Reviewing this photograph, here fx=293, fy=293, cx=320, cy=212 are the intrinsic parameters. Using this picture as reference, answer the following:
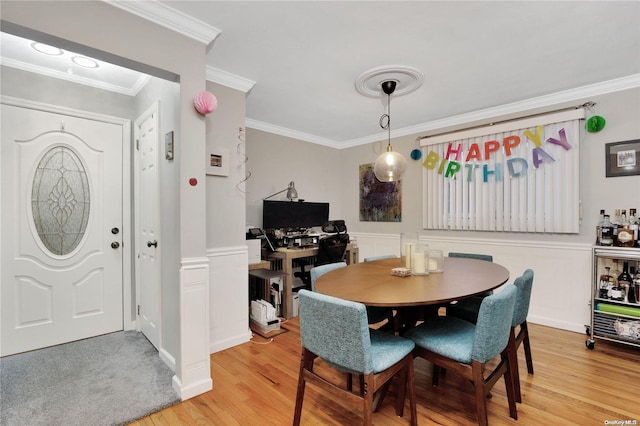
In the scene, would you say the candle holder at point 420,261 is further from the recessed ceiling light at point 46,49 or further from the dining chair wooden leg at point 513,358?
the recessed ceiling light at point 46,49

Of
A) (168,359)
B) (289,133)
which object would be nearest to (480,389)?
(168,359)

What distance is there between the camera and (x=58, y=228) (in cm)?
266

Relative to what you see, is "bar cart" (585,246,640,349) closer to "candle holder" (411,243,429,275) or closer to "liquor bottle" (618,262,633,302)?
"liquor bottle" (618,262,633,302)

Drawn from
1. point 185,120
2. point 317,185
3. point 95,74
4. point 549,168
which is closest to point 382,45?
point 185,120

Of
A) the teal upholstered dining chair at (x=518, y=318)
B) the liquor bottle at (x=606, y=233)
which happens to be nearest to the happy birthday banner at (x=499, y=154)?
the liquor bottle at (x=606, y=233)

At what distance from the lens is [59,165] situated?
2668mm

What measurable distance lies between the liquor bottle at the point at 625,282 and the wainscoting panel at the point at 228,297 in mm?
3428

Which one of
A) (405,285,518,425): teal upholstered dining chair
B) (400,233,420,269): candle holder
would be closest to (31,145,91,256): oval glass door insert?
(400,233,420,269): candle holder

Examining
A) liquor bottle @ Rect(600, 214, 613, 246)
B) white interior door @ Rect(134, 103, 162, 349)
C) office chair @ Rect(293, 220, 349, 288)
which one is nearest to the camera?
white interior door @ Rect(134, 103, 162, 349)

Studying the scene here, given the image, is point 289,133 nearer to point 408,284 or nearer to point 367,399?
point 408,284

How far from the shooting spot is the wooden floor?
1746 millimetres

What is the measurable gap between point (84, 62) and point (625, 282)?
16.6ft

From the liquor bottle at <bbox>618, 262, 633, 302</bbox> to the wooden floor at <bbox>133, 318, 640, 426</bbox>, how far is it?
1.60 feet

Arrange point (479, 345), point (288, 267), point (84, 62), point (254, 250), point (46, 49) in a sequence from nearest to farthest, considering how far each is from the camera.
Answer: point (479, 345)
point (46, 49)
point (84, 62)
point (254, 250)
point (288, 267)
